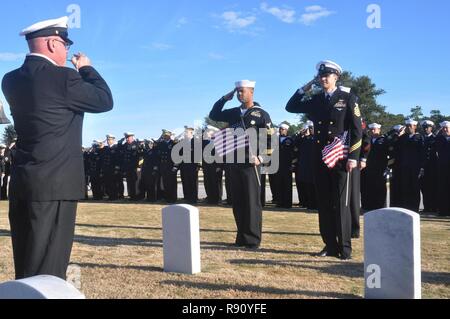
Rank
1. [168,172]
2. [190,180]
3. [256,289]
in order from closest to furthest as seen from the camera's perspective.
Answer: [256,289] → [190,180] → [168,172]

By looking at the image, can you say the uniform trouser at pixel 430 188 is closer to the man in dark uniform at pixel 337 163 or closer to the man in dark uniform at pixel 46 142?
the man in dark uniform at pixel 337 163

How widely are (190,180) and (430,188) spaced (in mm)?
6890

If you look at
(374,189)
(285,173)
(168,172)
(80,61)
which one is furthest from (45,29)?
(168,172)

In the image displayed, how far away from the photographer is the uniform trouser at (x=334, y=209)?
6566mm

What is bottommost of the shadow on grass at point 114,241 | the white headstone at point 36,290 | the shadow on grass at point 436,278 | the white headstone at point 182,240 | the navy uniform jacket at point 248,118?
the shadow on grass at point 436,278

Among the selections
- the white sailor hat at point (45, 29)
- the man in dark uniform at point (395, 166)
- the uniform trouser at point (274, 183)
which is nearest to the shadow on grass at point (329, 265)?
the white sailor hat at point (45, 29)

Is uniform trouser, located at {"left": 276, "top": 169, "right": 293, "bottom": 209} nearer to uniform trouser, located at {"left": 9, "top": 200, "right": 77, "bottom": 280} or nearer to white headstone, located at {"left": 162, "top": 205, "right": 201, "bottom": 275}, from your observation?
white headstone, located at {"left": 162, "top": 205, "right": 201, "bottom": 275}

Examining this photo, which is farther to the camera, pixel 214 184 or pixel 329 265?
pixel 214 184

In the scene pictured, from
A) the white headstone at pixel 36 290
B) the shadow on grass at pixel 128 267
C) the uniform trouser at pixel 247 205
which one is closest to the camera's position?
the white headstone at pixel 36 290

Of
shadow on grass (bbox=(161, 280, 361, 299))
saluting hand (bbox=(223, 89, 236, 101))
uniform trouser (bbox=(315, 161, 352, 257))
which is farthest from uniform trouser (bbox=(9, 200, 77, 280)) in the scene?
saluting hand (bbox=(223, 89, 236, 101))

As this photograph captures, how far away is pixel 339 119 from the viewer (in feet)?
21.8

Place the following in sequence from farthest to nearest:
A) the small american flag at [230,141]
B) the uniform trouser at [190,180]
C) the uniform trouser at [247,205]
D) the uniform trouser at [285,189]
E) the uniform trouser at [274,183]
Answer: the uniform trouser at [190,180] < the uniform trouser at [274,183] < the uniform trouser at [285,189] < the small american flag at [230,141] < the uniform trouser at [247,205]

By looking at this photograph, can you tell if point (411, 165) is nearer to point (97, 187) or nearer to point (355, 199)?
point (355, 199)

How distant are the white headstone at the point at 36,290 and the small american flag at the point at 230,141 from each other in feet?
17.6
